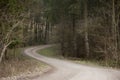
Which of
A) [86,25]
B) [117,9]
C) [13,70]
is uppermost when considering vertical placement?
[117,9]

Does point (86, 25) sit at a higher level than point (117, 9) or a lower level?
lower

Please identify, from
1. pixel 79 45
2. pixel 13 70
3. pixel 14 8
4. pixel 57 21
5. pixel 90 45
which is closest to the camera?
pixel 13 70

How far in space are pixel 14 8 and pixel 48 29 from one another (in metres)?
38.0

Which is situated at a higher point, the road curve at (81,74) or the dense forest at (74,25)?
the dense forest at (74,25)

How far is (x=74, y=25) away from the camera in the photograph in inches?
1382

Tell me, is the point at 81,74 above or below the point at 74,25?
below

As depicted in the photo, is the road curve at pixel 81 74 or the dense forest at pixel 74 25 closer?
the road curve at pixel 81 74

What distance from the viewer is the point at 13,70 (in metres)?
15.1

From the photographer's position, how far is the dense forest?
18.8m

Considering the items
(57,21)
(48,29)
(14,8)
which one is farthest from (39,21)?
(14,8)

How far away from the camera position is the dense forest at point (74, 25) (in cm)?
1878

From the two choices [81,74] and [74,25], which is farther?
[74,25]

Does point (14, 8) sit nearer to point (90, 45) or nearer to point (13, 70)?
point (13, 70)

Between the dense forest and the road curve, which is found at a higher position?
the dense forest
